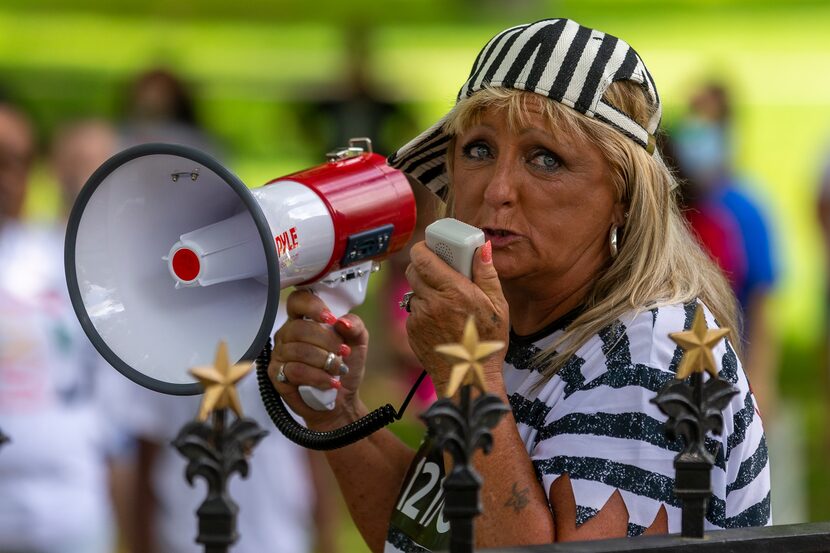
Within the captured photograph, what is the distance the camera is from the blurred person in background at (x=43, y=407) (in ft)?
14.1

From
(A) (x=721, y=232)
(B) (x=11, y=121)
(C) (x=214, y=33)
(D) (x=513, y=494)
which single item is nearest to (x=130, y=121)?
(B) (x=11, y=121)

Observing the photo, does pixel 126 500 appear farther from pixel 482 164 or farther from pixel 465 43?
pixel 465 43

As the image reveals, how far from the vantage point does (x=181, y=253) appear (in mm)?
2424

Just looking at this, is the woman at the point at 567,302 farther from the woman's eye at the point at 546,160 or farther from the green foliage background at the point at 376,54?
the green foliage background at the point at 376,54

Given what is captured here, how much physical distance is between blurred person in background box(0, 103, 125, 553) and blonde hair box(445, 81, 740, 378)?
2.36 m

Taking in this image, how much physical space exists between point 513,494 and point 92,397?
287cm

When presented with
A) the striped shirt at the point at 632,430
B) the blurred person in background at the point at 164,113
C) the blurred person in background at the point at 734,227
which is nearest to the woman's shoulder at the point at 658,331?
the striped shirt at the point at 632,430

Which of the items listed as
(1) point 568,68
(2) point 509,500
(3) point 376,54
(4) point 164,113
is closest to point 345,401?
(2) point 509,500

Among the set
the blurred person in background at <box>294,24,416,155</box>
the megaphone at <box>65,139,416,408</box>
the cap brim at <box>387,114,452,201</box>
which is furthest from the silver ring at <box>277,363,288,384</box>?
the blurred person in background at <box>294,24,416,155</box>

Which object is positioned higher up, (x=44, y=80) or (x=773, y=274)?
(x=44, y=80)

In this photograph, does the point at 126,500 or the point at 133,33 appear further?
the point at 133,33

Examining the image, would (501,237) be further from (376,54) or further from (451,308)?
(376,54)

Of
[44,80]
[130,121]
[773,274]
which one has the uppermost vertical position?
[44,80]

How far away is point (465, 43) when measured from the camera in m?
14.9
